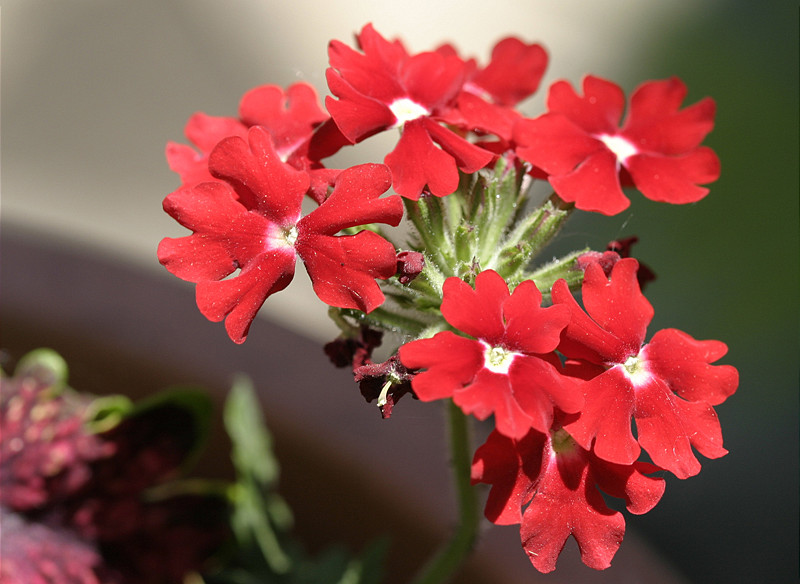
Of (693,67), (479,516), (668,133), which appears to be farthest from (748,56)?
(479,516)

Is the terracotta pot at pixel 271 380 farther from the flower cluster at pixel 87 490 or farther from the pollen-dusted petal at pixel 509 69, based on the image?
the pollen-dusted petal at pixel 509 69

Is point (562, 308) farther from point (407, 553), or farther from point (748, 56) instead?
point (748, 56)

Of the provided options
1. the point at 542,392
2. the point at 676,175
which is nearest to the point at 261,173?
the point at 542,392

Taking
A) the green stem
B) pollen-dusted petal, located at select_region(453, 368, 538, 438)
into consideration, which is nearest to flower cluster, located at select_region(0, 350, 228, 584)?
the green stem

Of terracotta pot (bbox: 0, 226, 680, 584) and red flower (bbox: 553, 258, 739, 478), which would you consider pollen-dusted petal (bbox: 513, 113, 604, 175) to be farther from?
terracotta pot (bbox: 0, 226, 680, 584)

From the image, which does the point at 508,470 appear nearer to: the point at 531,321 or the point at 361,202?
the point at 531,321

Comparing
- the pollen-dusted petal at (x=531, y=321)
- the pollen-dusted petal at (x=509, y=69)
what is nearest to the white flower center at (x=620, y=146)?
the pollen-dusted petal at (x=509, y=69)
